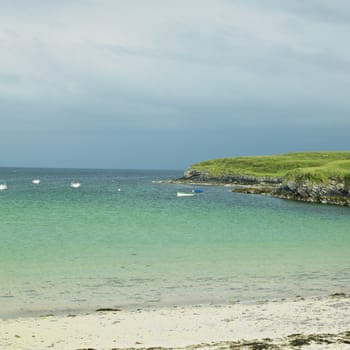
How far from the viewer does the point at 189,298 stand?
22.1 metres

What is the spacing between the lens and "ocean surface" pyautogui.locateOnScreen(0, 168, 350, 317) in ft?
73.5

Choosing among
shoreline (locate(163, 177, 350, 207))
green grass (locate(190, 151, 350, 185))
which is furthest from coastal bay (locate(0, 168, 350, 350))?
green grass (locate(190, 151, 350, 185))

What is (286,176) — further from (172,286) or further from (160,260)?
(172,286)

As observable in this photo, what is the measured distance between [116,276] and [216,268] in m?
6.01

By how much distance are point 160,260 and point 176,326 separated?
14.2m

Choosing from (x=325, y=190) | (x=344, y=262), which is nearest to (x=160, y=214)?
(x=344, y=262)

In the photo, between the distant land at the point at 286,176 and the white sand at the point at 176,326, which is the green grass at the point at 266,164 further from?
the white sand at the point at 176,326

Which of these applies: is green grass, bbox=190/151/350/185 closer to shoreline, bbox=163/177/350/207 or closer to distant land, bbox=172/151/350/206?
distant land, bbox=172/151/350/206

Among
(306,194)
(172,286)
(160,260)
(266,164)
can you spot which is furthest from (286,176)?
(172,286)

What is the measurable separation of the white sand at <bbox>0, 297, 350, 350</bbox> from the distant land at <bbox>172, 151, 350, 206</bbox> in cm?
6931

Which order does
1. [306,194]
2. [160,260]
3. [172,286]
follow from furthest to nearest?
[306,194]
[160,260]
[172,286]

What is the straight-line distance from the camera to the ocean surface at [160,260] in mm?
22391

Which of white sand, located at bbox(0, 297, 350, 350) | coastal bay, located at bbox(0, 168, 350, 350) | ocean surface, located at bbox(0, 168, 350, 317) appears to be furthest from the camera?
ocean surface, located at bbox(0, 168, 350, 317)

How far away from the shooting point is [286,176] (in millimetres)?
105812
